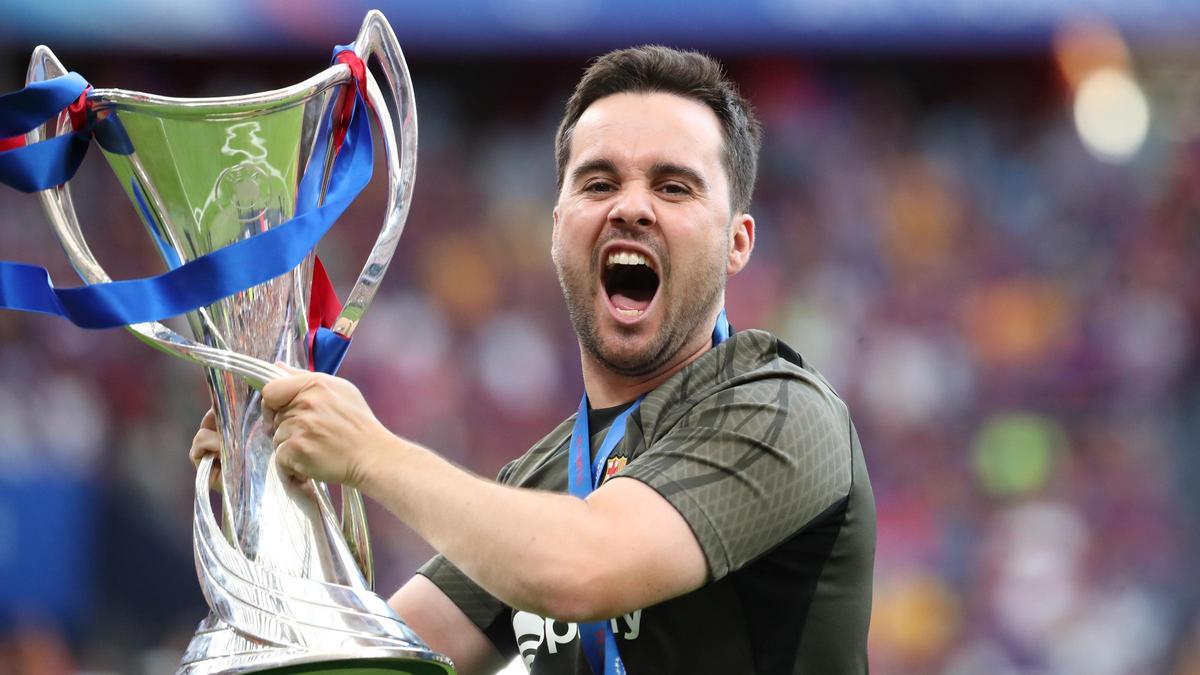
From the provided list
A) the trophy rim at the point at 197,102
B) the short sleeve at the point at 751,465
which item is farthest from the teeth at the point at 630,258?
the trophy rim at the point at 197,102

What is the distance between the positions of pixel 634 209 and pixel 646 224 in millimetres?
38

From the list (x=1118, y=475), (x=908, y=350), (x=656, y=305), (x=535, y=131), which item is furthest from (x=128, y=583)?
(x=656, y=305)

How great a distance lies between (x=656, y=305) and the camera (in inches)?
108

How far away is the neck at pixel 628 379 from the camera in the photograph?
2.81 m

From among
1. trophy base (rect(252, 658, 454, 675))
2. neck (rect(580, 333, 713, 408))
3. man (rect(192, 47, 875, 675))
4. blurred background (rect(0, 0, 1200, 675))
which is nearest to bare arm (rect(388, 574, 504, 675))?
man (rect(192, 47, 875, 675))

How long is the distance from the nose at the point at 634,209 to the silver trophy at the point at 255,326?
0.41 metres

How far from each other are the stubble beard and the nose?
8 cm

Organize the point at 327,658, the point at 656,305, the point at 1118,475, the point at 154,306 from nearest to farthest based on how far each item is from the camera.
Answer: the point at 327,658 < the point at 154,306 < the point at 656,305 < the point at 1118,475

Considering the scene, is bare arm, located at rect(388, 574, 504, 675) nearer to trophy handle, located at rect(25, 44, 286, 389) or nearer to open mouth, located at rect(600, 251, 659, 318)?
open mouth, located at rect(600, 251, 659, 318)

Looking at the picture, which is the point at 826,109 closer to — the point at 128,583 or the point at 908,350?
the point at 908,350

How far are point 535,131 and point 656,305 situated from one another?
6678 mm

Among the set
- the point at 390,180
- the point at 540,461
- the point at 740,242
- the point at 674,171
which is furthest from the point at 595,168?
the point at 540,461

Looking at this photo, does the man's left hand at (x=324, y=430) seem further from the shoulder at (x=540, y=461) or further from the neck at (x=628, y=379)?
the shoulder at (x=540, y=461)

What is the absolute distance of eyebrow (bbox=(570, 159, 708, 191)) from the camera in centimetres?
269
